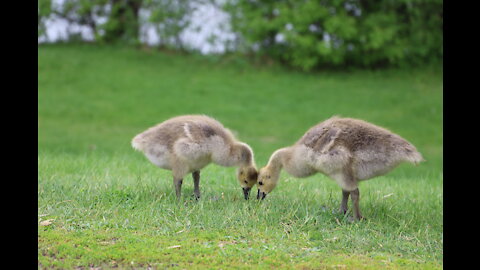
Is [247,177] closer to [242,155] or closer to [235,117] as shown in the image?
[242,155]

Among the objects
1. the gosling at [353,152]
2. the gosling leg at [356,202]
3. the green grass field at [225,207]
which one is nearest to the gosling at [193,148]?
the green grass field at [225,207]

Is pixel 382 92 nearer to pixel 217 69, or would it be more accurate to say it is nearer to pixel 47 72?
pixel 217 69

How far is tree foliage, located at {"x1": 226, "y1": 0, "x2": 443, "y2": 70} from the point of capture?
20.8 meters

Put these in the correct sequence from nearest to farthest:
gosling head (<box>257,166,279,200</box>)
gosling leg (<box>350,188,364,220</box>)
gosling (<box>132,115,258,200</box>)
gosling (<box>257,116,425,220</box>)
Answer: gosling (<box>257,116,425,220</box>)
gosling leg (<box>350,188,364,220</box>)
gosling (<box>132,115,258,200</box>)
gosling head (<box>257,166,279,200</box>)

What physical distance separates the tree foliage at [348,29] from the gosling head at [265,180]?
14.2m

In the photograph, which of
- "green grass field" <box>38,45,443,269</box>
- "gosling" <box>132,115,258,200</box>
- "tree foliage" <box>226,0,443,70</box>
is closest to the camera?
"green grass field" <box>38,45,443,269</box>

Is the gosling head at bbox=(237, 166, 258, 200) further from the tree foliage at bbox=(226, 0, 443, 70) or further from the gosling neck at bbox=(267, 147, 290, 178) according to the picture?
the tree foliage at bbox=(226, 0, 443, 70)

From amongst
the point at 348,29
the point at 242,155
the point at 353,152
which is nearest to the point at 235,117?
the point at 348,29

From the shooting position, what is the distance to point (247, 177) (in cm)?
711

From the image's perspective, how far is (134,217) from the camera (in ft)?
20.0

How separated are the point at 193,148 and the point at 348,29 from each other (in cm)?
1505

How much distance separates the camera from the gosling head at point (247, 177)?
279 inches

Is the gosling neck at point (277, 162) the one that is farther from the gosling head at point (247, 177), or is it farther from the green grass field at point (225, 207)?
the green grass field at point (225, 207)

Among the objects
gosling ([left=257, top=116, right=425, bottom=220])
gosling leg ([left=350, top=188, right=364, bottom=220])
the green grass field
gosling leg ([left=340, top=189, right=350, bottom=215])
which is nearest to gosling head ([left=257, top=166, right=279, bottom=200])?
the green grass field
